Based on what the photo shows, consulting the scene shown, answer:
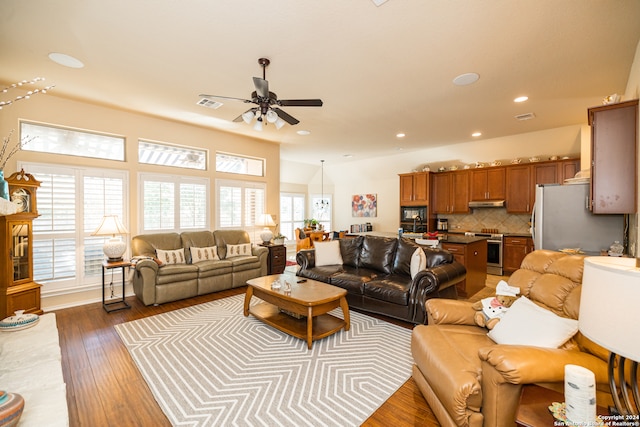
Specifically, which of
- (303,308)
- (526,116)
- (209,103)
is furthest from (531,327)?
(209,103)

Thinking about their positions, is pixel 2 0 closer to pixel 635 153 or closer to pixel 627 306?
pixel 627 306

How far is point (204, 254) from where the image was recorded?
193 inches

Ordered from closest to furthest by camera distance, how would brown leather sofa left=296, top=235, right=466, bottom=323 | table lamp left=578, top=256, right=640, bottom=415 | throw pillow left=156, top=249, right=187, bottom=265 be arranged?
1. table lamp left=578, top=256, right=640, bottom=415
2. brown leather sofa left=296, top=235, right=466, bottom=323
3. throw pillow left=156, top=249, right=187, bottom=265

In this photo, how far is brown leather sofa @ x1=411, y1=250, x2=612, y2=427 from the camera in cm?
145

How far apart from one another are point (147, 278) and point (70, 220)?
1.45 meters

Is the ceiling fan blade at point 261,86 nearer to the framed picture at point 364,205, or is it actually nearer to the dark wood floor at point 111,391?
the dark wood floor at point 111,391

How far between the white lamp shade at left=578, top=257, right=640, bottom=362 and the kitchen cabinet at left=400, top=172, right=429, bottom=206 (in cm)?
638

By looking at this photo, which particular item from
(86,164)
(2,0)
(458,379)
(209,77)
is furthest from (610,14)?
(86,164)

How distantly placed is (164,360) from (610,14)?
486cm

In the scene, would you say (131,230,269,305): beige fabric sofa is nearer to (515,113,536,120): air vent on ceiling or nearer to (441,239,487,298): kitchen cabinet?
(441,239,487,298): kitchen cabinet

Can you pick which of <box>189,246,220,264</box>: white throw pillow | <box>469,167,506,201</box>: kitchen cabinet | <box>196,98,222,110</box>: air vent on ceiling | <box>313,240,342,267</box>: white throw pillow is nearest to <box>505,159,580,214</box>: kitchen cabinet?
<box>469,167,506,201</box>: kitchen cabinet

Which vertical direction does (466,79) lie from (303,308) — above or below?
above

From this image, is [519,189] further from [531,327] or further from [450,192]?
[531,327]

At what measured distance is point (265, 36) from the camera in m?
2.51
